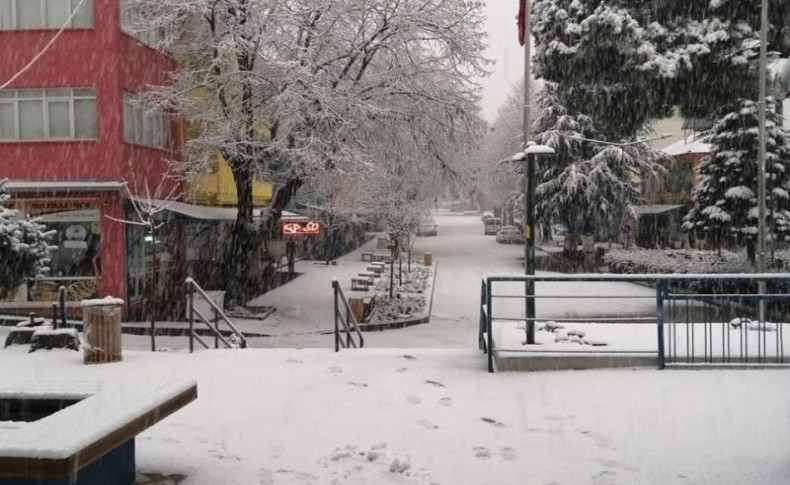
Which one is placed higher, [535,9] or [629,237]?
[535,9]

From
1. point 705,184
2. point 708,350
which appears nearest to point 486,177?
point 705,184

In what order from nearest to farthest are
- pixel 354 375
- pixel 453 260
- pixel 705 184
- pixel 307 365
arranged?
1. pixel 354 375
2. pixel 307 365
3. pixel 705 184
4. pixel 453 260

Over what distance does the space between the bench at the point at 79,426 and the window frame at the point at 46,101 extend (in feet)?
55.0

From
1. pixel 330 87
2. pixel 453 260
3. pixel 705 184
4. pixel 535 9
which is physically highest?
pixel 535 9

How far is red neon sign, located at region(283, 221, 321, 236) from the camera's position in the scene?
30062mm

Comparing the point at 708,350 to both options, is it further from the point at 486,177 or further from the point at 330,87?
the point at 486,177

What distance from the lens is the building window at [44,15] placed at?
21.0 meters

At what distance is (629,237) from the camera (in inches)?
1810

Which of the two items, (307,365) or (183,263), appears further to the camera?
(183,263)

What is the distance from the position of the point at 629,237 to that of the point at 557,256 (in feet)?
14.6

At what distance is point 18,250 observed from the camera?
11.8m

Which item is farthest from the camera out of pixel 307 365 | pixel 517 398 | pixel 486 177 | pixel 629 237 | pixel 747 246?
pixel 486 177

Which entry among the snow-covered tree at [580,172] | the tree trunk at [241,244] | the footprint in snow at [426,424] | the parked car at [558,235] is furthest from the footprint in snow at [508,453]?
the parked car at [558,235]

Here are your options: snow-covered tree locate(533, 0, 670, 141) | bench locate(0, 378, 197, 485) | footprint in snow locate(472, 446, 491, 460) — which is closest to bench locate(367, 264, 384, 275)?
snow-covered tree locate(533, 0, 670, 141)
